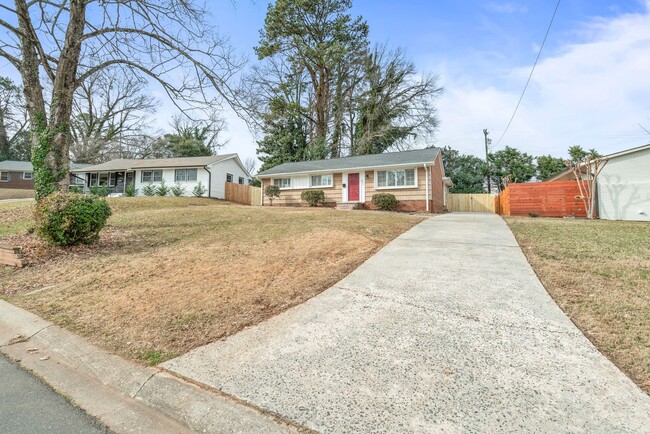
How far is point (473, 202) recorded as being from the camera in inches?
911

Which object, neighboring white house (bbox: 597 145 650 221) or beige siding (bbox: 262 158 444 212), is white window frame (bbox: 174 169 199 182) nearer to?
beige siding (bbox: 262 158 444 212)

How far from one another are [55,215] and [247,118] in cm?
438

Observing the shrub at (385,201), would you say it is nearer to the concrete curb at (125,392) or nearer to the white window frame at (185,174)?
the concrete curb at (125,392)

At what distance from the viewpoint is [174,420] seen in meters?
1.96

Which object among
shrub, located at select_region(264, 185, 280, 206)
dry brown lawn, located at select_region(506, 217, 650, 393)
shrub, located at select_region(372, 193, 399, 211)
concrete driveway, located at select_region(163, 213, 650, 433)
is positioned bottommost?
concrete driveway, located at select_region(163, 213, 650, 433)

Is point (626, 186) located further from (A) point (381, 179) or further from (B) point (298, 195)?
(B) point (298, 195)

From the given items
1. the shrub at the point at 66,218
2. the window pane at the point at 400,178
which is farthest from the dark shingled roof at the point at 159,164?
the shrub at the point at 66,218

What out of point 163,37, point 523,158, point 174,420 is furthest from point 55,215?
point 523,158

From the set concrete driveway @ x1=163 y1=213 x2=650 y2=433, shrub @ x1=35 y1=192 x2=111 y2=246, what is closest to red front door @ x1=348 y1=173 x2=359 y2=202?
shrub @ x1=35 y1=192 x2=111 y2=246

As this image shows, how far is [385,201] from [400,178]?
178 centimetres

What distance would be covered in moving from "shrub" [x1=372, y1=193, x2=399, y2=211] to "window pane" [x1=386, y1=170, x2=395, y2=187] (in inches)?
40.1

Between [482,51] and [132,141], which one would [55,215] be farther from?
[132,141]

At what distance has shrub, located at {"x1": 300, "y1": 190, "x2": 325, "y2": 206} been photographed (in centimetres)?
1881

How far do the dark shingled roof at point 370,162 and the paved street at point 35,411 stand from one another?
16272 mm
